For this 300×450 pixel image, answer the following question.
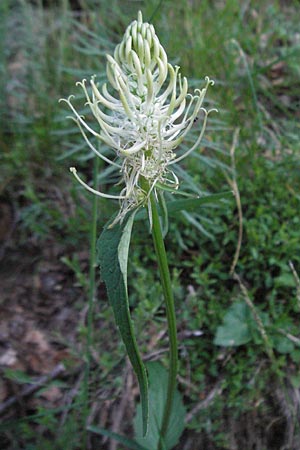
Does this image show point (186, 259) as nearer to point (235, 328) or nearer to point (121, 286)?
point (235, 328)

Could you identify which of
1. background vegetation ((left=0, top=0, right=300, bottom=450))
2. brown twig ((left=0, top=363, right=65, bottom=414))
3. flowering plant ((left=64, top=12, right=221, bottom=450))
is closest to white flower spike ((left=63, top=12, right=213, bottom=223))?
flowering plant ((left=64, top=12, right=221, bottom=450))

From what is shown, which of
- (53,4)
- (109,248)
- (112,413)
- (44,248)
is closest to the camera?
(109,248)

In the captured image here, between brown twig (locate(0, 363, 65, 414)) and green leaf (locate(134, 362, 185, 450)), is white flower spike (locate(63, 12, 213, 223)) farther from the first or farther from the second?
brown twig (locate(0, 363, 65, 414))

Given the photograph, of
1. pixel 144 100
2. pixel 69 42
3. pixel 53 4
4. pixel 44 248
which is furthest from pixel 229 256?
pixel 53 4

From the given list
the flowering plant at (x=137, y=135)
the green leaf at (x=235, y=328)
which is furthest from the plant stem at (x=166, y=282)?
the green leaf at (x=235, y=328)

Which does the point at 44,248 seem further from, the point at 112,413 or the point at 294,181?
the point at 294,181

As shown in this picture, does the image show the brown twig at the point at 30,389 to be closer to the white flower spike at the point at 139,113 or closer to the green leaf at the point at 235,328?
the green leaf at the point at 235,328
